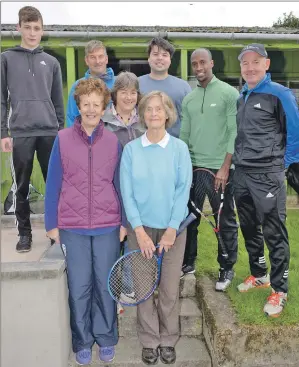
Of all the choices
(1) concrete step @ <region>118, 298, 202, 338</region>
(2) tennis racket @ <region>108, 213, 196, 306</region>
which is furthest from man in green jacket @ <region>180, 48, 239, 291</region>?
(2) tennis racket @ <region>108, 213, 196, 306</region>

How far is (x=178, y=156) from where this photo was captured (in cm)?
336

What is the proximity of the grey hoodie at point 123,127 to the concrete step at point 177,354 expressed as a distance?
1.93 m

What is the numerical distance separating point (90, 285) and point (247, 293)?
5.31ft

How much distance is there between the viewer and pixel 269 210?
12.2 feet

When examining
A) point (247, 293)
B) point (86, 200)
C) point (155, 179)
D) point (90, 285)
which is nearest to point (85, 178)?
point (86, 200)

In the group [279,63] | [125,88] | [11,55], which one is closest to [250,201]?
[125,88]

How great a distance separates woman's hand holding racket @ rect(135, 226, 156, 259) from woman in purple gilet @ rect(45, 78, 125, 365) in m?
0.24

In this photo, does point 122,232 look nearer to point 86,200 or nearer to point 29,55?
point 86,200

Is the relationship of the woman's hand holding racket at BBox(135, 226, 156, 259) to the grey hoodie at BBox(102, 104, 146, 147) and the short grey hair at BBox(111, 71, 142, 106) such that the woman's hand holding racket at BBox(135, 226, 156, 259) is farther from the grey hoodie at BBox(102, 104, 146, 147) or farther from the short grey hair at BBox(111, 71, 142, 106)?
the short grey hair at BBox(111, 71, 142, 106)

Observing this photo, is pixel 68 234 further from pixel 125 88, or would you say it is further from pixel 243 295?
pixel 243 295

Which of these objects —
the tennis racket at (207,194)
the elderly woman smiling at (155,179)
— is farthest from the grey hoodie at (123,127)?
the tennis racket at (207,194)

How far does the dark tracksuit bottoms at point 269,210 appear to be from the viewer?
3693mm

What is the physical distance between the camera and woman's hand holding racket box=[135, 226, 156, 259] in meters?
3.32

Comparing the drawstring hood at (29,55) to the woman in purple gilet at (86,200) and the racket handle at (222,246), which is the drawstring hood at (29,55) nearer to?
the woman in purple gilet at (86,200)
